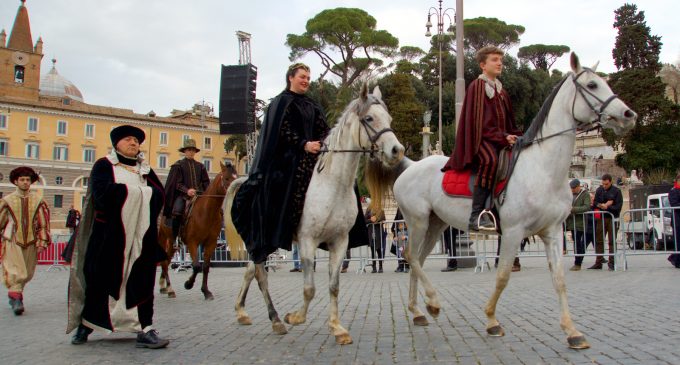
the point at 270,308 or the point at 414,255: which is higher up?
the point at 414,255

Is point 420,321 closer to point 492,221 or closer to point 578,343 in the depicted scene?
point 492,221

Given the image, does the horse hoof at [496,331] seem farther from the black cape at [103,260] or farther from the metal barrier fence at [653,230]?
the metal barrier fence at [653,230]

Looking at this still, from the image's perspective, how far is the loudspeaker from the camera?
21.0 metres

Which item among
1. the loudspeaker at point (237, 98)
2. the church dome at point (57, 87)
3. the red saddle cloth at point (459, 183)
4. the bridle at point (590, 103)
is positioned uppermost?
the church dome at point (57, 87)

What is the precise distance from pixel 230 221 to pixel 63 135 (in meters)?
76.8

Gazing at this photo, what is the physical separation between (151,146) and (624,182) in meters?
59.3

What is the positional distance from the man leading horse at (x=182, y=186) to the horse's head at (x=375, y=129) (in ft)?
17.7

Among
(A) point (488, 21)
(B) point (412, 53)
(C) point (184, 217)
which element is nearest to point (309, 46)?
(B) point (412, 53)

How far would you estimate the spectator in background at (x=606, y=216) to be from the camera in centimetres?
1382

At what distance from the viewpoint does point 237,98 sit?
21.5 metres

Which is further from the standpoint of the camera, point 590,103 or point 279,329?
point 279,329

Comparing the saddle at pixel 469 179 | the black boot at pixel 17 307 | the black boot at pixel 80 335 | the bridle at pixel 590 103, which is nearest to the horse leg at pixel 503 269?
the saddle at pixel 469 179

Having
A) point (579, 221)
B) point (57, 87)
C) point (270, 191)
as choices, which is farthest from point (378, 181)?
point (57, 87)

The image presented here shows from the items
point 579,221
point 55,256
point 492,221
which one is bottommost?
point 55,256
